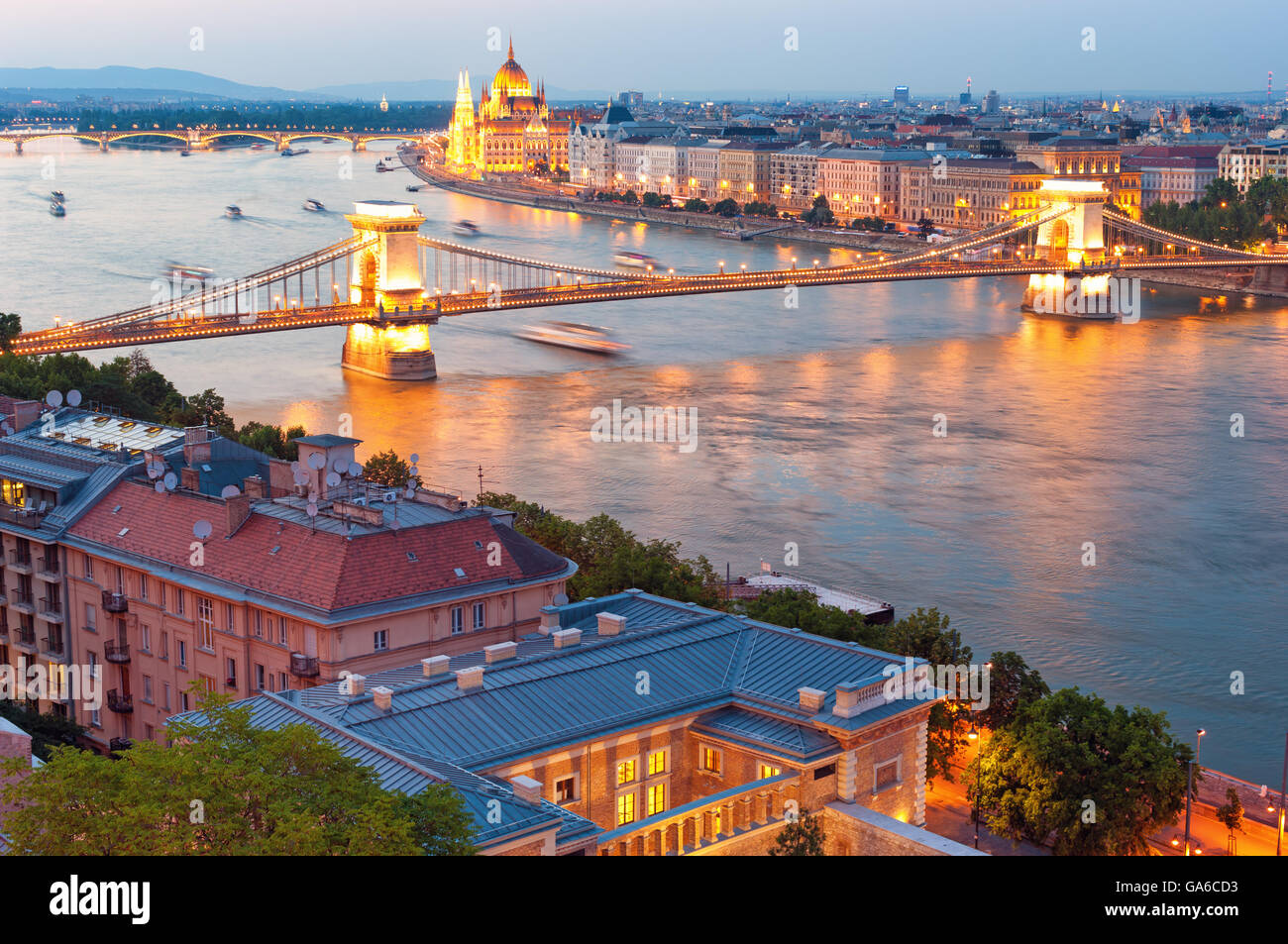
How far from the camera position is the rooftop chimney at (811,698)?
9.48 metres

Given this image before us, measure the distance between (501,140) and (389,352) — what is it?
8039 centimetres

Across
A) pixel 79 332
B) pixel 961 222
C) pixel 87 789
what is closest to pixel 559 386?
pixel 79 332

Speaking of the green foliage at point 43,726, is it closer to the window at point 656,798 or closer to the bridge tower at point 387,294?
the window at point 656,798

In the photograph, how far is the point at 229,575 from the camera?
39.1ft

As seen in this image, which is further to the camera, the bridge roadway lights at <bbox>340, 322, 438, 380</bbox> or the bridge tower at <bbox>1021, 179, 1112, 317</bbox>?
the bridge tower at <bbox>1021, 179, 1112, 317</bbox>

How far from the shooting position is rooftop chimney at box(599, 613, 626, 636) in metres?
10.6

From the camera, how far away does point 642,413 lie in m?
29.1

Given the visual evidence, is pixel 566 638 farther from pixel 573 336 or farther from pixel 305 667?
pixel 573 336

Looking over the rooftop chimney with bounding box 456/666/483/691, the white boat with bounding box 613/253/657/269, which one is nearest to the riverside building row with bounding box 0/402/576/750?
the rooftop chimney with bounding box 456/666/483/691

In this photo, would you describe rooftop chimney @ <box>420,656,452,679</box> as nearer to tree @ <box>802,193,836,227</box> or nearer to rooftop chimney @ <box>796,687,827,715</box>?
rooftop chimney @ <box>796,687,827,715</box>

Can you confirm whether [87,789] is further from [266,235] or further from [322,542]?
[266,235]

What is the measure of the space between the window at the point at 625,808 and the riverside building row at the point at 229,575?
8.62 ft

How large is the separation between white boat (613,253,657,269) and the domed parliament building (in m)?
52.6

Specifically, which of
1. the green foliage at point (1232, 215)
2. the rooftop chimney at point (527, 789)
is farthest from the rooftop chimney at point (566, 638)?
the green foliage at point (1232, 215)
